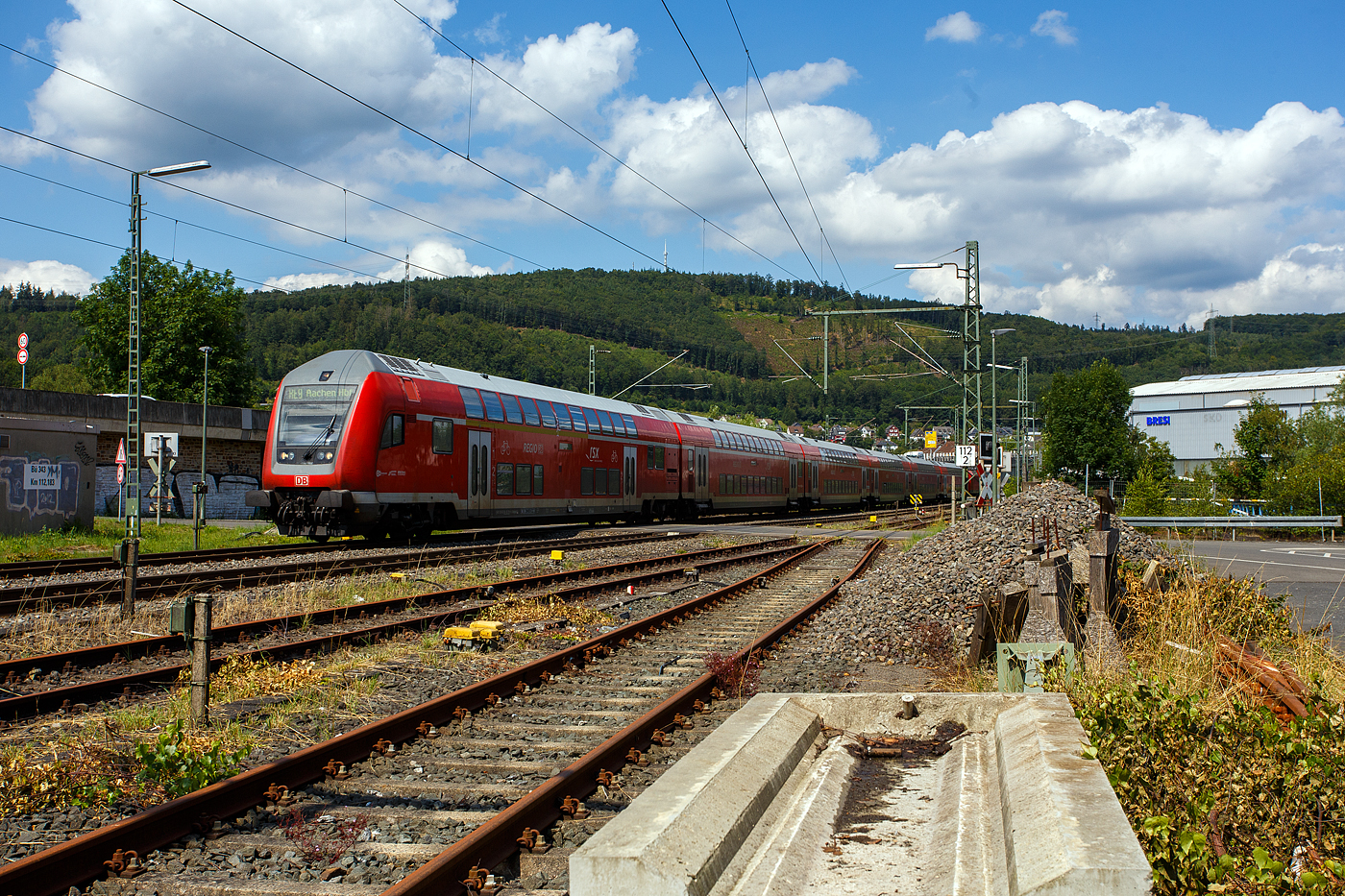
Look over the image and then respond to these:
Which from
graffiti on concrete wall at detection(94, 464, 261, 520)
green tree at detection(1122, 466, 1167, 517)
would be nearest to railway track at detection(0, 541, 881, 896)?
graffiti on concrete wall at detection(94, 464, 261, 520)

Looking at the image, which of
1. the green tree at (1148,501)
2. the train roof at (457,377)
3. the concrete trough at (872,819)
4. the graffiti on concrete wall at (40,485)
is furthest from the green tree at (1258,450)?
the concrete trough at (872,819)

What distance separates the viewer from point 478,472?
21.3m

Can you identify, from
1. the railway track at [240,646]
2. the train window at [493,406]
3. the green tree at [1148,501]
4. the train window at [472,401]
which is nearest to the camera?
the railway track at [240,646]

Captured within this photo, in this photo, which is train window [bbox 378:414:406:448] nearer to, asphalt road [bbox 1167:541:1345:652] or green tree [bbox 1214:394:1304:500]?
asphalt road [bbox 1167:541:1345:652]

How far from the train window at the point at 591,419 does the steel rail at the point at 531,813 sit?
20331 millimetres

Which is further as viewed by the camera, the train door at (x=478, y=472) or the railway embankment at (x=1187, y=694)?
the train door at (x=478, y=472)

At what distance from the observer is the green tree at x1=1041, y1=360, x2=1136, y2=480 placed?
271 ft

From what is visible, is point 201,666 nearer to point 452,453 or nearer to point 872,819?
point 872,819

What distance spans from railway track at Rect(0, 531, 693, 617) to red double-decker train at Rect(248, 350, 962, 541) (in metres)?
1.40

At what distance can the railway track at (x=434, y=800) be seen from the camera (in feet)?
12.3

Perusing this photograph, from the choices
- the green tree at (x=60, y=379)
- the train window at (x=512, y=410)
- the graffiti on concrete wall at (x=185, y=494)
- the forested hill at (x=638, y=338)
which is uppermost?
the forested hill at (x=638, y=338)

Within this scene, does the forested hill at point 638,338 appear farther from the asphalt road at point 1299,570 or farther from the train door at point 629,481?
the asphalt road at point 1299,570

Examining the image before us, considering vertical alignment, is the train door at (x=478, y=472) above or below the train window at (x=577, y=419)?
below

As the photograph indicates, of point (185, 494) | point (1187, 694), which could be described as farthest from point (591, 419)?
point (1187, 694)
